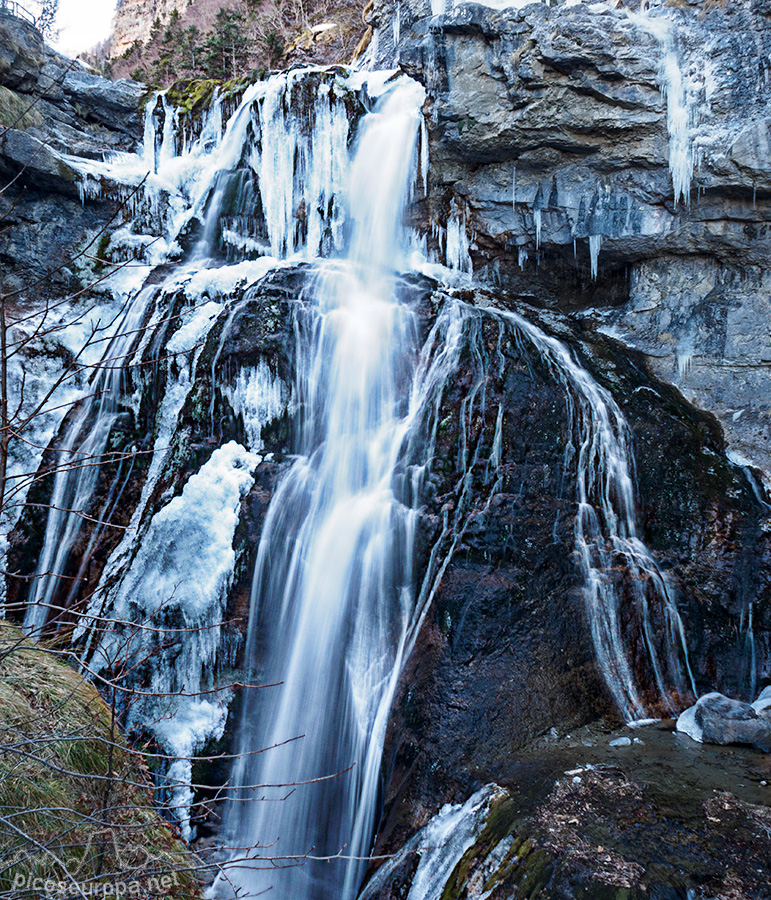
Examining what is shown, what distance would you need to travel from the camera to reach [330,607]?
17.7 ft

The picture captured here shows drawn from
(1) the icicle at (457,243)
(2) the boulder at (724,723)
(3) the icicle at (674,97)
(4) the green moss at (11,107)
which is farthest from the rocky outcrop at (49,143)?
(2) the boulder at (724,723)

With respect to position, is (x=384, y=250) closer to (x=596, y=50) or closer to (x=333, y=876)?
(x=596, y=50)

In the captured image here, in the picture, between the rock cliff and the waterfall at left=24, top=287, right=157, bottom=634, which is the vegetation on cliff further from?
the waterfall at left=24, top=287, right=157, bottom=634

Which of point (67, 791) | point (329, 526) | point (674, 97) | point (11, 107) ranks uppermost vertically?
point (11, 107)

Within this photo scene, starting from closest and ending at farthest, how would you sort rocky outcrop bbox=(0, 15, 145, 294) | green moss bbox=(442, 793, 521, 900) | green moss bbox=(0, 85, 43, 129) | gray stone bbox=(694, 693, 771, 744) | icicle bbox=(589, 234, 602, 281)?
green moss bbox=(442, 793, 521, 900) < gray stone bbox=(694, 693, 771, 744) < icicle bbox=(589, 234, 602, 281) < rocky outcrop bbox=(0, 15, 145, 294) < green moss bbox=(0, 85, 43, 129)

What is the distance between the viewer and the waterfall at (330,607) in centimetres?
454

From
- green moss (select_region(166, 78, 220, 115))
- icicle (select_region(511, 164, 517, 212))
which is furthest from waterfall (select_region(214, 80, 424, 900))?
green moss (select_region(166, 78, 220, 115))

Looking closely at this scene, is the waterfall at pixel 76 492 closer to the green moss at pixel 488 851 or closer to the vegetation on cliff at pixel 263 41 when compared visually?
the green moss at pixel 488 851

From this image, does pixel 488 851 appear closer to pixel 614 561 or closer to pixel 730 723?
pixel 730 723

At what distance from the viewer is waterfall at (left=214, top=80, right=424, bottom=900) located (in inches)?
179

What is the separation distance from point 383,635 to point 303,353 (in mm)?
3412

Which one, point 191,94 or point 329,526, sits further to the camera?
point 191,94

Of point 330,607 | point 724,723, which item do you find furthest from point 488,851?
point 330,607

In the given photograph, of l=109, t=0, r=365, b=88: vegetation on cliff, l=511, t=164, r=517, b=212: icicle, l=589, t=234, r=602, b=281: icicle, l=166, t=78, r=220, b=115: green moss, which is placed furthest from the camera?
l=109, t=0, r=365, b=88: vegetation on cliff
